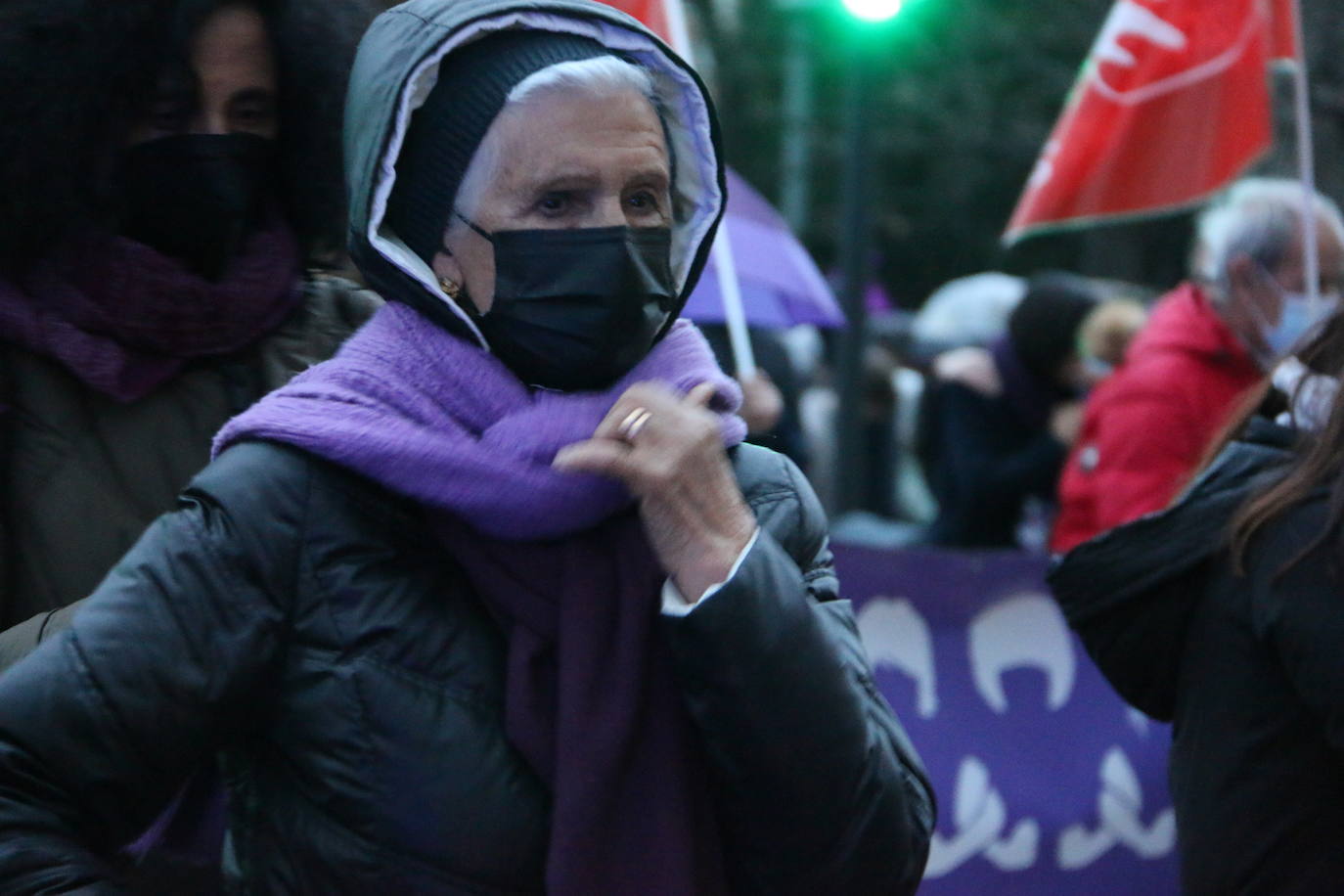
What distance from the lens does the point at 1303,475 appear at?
8.97 ft

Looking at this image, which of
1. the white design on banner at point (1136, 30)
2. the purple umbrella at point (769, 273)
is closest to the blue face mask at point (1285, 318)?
the white design on banner at point (1136, 30)

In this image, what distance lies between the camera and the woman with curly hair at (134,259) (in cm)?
228

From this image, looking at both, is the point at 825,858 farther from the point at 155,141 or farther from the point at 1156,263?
the point at 1156,263

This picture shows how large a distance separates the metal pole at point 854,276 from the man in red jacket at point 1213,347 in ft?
10.7

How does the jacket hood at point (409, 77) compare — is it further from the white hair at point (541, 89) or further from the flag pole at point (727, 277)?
the flag pole at point (727, 277)

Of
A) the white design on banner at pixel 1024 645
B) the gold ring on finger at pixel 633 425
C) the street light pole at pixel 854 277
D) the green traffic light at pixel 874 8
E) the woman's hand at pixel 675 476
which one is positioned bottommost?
the street light pole at pixel 854 277

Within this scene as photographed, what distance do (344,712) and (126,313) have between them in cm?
75

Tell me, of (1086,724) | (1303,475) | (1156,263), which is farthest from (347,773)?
(1156,263)

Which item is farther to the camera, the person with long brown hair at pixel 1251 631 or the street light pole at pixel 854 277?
the street light pole at pixel 854 277

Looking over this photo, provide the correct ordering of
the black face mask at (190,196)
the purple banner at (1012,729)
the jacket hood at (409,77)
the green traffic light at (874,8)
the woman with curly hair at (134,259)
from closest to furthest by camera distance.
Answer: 1. the jacket hood at (409,77)
2. the woman with curly hair at (134,259)
3. the black face mask at (190,196)
4. the purple banner at (1012,729)
5. the green traffic light at (874,8)

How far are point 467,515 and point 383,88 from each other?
0.44 m

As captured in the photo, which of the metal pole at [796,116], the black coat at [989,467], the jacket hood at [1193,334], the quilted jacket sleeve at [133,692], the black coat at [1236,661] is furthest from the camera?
the metal pole at [796,116]

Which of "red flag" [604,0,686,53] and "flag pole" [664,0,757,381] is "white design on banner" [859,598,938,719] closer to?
"flag pole" [664,0,757,381]

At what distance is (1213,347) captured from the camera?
5016 mm
